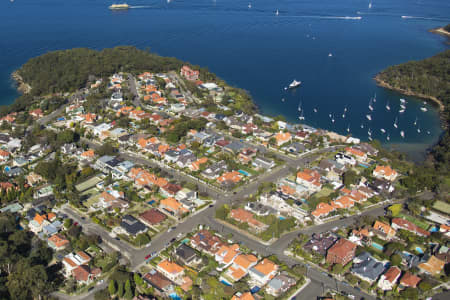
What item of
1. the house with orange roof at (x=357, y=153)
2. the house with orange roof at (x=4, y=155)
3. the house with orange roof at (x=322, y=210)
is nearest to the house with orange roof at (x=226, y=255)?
the house with orange roof at (x=322, y=210)

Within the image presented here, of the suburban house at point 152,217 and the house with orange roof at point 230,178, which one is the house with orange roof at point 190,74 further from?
the suburban house at point 152,217

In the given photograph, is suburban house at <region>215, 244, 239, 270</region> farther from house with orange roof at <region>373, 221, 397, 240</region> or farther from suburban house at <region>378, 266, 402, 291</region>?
house with orange roof at <region>373, 221, 397, 240</region>

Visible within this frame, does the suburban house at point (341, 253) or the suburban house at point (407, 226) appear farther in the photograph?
the suburban house at point (407, 226)

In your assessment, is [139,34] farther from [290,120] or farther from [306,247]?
[306,247]

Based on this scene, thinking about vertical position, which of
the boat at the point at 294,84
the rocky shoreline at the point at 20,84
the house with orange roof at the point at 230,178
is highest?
the rocky shoreline at the point at 20,84

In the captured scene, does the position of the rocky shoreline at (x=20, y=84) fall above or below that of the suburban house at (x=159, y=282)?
above

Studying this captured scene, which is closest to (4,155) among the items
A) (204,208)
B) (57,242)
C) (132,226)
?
(57,242)

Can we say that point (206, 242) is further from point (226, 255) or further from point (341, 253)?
point (341, 253)
